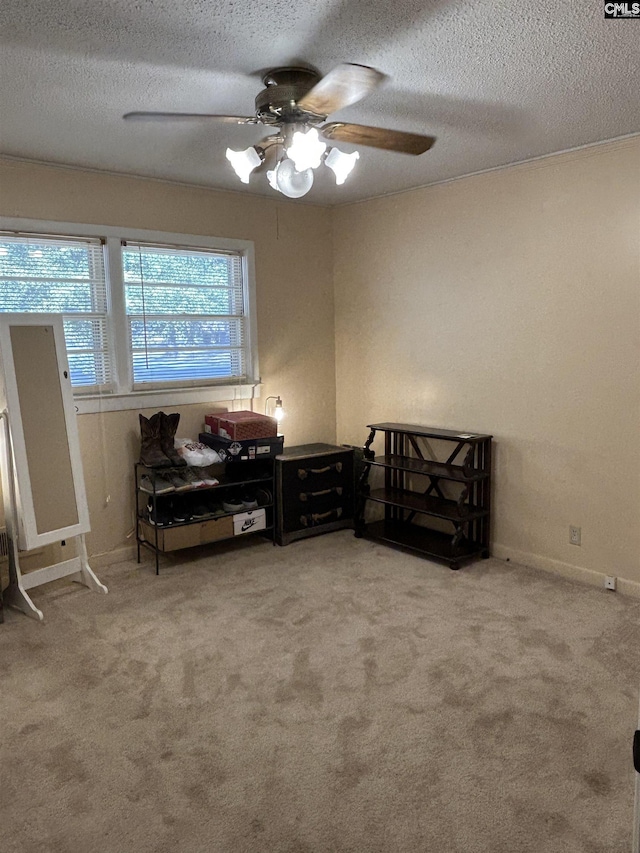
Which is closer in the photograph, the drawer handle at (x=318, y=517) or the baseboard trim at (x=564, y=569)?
the baseboard trim at (x=564, y=569)

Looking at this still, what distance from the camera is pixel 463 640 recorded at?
3098 millimetres

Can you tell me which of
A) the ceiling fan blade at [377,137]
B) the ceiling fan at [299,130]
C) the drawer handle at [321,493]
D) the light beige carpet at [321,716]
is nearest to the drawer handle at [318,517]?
the drawer handle at [321,493]

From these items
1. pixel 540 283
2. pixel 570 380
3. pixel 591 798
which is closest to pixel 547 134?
pixel 540 283

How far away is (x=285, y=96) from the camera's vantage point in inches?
95.7

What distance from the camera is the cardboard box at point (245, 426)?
4.30 metres

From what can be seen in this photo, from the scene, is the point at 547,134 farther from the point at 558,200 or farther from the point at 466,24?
the point at 466,24

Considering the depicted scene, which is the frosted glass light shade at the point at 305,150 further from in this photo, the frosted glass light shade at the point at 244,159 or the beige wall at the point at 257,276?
the beige wall at the point at 257,276

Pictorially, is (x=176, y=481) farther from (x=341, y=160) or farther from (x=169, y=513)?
(x=341, y=160)

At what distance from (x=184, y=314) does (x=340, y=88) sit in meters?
2.59

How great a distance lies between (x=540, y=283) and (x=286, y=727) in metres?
2.87

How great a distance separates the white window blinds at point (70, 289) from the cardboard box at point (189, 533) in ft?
3.30

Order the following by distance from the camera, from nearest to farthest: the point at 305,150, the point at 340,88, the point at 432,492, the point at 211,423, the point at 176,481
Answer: the point at 340,88
the point at 305,150
the point at 176,481
the point at 211,423
the point at 432,492

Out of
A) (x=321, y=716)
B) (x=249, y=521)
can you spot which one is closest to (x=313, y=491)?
(x=249, y=521)

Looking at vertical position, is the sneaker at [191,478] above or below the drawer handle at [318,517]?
above
